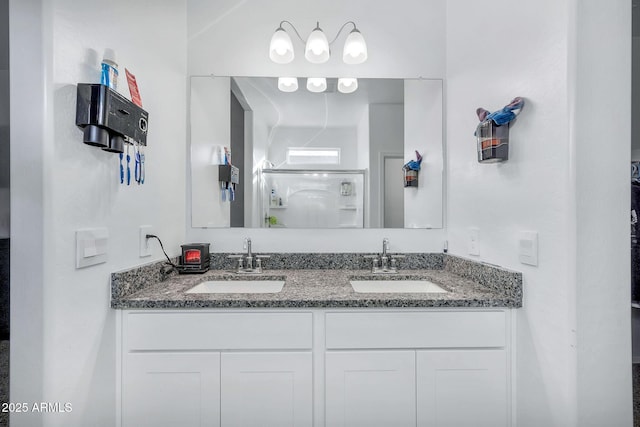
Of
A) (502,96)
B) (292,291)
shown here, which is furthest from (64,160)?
(502,96)

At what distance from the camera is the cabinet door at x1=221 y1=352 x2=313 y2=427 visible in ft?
3.68

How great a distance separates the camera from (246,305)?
113cm

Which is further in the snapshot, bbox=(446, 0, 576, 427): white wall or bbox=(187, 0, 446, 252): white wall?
bbox=(187, 0, 446, 252): white wall

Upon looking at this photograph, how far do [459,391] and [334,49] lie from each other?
1.78 meters

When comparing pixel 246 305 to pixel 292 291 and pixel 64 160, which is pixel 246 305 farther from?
pixel 64 160

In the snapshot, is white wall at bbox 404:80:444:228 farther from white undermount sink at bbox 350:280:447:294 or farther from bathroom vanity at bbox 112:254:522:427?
bathroom vanity at bbox 112:254:522:427

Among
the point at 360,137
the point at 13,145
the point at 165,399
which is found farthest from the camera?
the point at 360,137

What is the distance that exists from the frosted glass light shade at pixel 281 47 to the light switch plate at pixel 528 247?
141cm

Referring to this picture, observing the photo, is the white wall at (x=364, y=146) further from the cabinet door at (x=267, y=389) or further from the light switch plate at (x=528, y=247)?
the cabinet door at (x=267, y=389)

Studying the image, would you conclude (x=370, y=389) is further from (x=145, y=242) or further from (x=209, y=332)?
(x=145, y=242)

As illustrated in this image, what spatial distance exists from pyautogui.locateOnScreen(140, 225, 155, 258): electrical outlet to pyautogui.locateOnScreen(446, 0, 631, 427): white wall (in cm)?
154

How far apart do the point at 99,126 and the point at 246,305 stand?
2.56 feet

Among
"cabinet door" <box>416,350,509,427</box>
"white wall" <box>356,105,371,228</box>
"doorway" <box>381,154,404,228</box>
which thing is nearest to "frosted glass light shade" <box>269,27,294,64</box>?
"white wall" <box>356,105,371,228</box>

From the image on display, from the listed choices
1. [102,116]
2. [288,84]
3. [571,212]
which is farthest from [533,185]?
[102,116]
